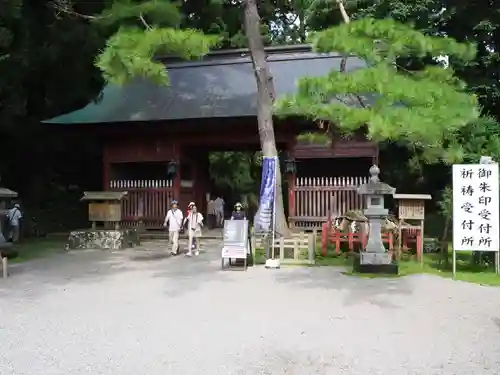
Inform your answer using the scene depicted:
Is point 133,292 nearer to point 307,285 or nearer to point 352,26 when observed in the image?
point 307,285

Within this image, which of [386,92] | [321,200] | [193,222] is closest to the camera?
[386,92]

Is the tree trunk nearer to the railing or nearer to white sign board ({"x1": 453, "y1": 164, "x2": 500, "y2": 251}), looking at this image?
white sign board ({"x1": 453, "y1": 164, "x2": 500, "y2": 251})

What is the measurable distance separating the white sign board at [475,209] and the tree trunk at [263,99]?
4.88m

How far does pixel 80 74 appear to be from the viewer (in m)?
19.3

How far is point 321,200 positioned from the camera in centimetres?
1717

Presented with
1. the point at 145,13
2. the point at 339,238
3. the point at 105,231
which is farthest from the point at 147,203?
the point at 339,238

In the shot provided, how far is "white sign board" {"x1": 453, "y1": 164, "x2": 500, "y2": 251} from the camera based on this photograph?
9789 mm

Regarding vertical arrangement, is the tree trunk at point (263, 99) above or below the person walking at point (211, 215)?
above

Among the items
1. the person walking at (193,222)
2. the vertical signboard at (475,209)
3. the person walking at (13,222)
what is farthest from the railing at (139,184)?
the vertical signboard at (475,209)

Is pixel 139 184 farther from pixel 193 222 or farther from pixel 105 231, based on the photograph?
pixel 193 222

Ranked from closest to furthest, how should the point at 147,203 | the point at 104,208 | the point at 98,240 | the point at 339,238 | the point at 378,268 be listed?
the point at 378,268 < the point at 339,238 < the point at 98,240 < the point at 104,208 < the point at 147,203

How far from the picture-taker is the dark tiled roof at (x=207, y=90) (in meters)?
18.2

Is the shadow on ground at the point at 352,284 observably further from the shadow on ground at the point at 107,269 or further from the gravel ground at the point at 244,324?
the shadow on ground at the point at 107,269

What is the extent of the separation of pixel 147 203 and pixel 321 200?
19.0 feet
